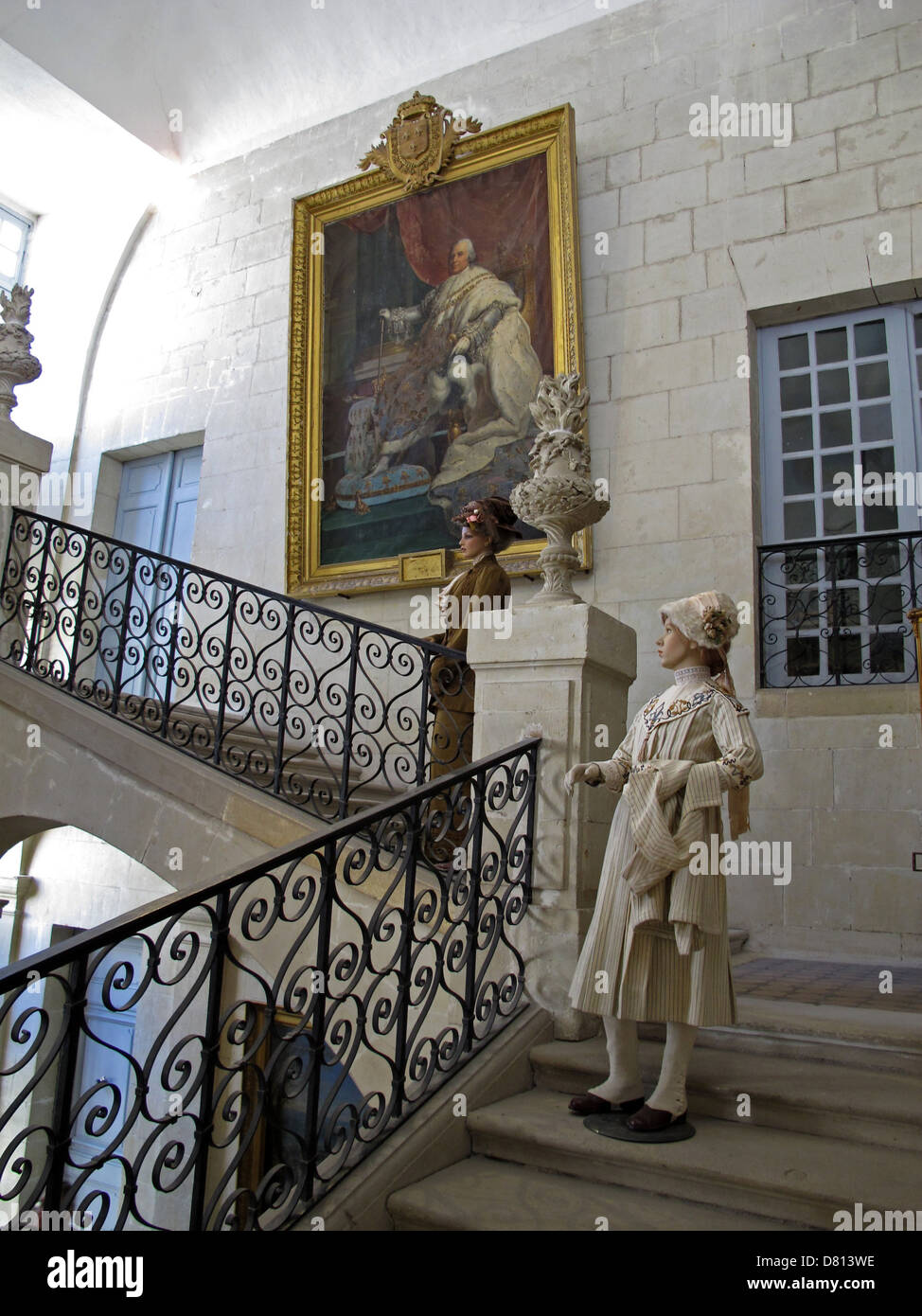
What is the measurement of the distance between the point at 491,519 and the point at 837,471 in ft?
8.87

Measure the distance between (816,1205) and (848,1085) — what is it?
1.97 feet

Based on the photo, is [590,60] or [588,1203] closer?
[588,1203]

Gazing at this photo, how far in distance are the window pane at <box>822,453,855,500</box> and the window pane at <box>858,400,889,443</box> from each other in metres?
0.17

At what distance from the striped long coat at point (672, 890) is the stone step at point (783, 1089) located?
302mm

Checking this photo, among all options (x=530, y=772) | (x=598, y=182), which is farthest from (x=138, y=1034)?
(x=598, y=182)

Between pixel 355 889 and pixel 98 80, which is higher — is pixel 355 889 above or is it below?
below

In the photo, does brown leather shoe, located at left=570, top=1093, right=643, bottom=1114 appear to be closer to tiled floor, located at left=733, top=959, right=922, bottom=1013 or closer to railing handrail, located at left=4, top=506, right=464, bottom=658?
tiled floor, located at left=733, top=959, right=922, bottom=1013

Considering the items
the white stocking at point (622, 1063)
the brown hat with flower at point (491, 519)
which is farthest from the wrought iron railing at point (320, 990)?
the brown hat with flower at point (491, 519)

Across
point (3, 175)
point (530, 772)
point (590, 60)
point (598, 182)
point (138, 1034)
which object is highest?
point (3, 175)

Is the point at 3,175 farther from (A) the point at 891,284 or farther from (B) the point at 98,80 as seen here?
(A) the point at 891,284

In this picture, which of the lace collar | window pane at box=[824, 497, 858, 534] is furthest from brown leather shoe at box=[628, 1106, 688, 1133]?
window pane at box=[824, 497, 858, 534]

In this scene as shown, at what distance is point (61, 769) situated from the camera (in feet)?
17.4

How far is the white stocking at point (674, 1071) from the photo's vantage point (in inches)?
110
